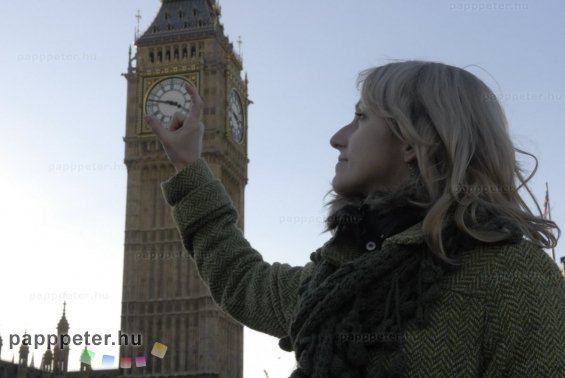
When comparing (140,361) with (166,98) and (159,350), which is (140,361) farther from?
(166,98)

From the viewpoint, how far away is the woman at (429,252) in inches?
85.9

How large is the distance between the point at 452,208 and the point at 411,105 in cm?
31

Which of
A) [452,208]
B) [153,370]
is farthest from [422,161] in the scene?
[153,370]

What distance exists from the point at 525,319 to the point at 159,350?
128 ft

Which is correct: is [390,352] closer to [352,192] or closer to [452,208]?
[452,208]

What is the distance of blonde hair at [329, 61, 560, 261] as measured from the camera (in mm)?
2311

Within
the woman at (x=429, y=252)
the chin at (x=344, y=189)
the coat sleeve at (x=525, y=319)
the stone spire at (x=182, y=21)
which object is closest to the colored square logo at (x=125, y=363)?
the stone spire at (x=182, y=21)

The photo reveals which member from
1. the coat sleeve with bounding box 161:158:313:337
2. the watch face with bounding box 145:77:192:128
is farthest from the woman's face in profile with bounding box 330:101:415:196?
the watch face with bounding box 145:77:192:128

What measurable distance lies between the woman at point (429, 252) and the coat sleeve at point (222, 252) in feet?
1.35

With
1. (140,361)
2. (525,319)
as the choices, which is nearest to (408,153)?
(525,319)

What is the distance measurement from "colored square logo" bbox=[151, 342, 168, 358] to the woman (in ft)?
125

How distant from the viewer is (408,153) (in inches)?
99.6

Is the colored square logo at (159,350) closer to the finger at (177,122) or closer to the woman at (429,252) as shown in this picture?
the finger at (177,122)

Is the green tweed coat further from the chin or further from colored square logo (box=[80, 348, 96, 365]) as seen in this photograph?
colored square logo (box=[80, 348, 96, 365])
